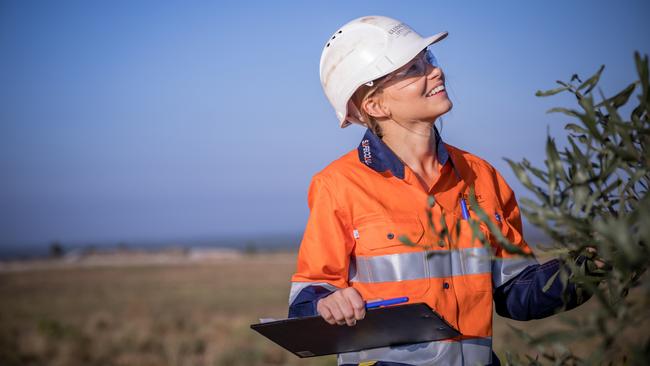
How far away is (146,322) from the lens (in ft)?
57.0

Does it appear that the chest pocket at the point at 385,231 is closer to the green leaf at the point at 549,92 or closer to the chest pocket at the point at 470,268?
the chest pocket at the point at 470,268

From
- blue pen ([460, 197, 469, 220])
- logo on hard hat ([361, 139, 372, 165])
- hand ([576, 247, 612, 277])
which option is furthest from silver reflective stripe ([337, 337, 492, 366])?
logo on hard hat ([361, 139, 372, 165])

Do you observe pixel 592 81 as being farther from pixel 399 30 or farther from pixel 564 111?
pixel 399 30

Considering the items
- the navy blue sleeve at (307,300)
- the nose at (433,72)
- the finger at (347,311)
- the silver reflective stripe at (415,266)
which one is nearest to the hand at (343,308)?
the finger at (347,311)

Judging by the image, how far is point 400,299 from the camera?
260 cm

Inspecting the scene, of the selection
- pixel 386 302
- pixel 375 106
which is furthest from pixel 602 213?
A: pixel 375 106

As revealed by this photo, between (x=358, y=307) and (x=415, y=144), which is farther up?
(x=415, y=144)

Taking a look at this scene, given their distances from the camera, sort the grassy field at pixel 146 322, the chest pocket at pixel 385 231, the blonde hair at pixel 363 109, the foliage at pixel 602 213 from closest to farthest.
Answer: the foliage at pixel 602 213
the chest pocket at pixel 385 231
the blonde hair at pixel 363 109
the grassy field at pixel 146 322

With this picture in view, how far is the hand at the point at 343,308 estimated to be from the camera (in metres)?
2.53

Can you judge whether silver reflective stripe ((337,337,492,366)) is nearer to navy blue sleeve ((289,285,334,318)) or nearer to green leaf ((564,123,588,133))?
navy blue sleeve ((289,285,334,318))

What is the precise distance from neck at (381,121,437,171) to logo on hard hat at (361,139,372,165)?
0.55 feet

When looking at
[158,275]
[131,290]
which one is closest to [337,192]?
[131,290]

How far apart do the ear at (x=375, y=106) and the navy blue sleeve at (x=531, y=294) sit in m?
0.94

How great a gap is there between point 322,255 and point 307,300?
19cm
